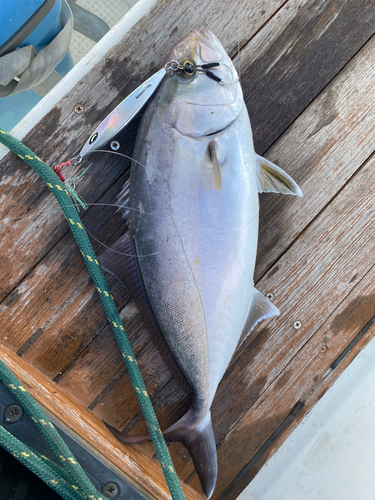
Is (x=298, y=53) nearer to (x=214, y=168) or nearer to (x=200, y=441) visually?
(x=214, y=168)

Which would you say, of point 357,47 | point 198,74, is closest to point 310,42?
point 357,47

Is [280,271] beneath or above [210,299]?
above

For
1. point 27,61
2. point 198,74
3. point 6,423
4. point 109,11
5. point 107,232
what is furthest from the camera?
point 109,11

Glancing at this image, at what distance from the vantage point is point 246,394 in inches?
63.1

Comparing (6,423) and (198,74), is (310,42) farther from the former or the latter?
(6,423)

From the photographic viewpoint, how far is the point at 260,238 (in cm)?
158

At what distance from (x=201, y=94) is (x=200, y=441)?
139 cm

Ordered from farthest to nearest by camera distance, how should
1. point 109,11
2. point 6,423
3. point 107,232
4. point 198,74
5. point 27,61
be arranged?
point 109,11, point 27,61, point 107,232, point 198,74, point 6,423

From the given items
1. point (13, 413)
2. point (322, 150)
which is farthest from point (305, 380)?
point (13, 413)

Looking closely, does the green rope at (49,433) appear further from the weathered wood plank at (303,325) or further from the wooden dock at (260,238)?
the weathered wood plank at (303,325)

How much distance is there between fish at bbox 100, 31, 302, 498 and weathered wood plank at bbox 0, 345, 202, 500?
8.6 inches

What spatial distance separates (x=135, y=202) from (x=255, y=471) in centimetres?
137

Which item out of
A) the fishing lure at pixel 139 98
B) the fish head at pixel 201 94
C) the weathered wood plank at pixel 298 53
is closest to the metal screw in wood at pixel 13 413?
the fishing lure at pixel 139 98

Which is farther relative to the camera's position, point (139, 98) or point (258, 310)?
point (258, 310)
